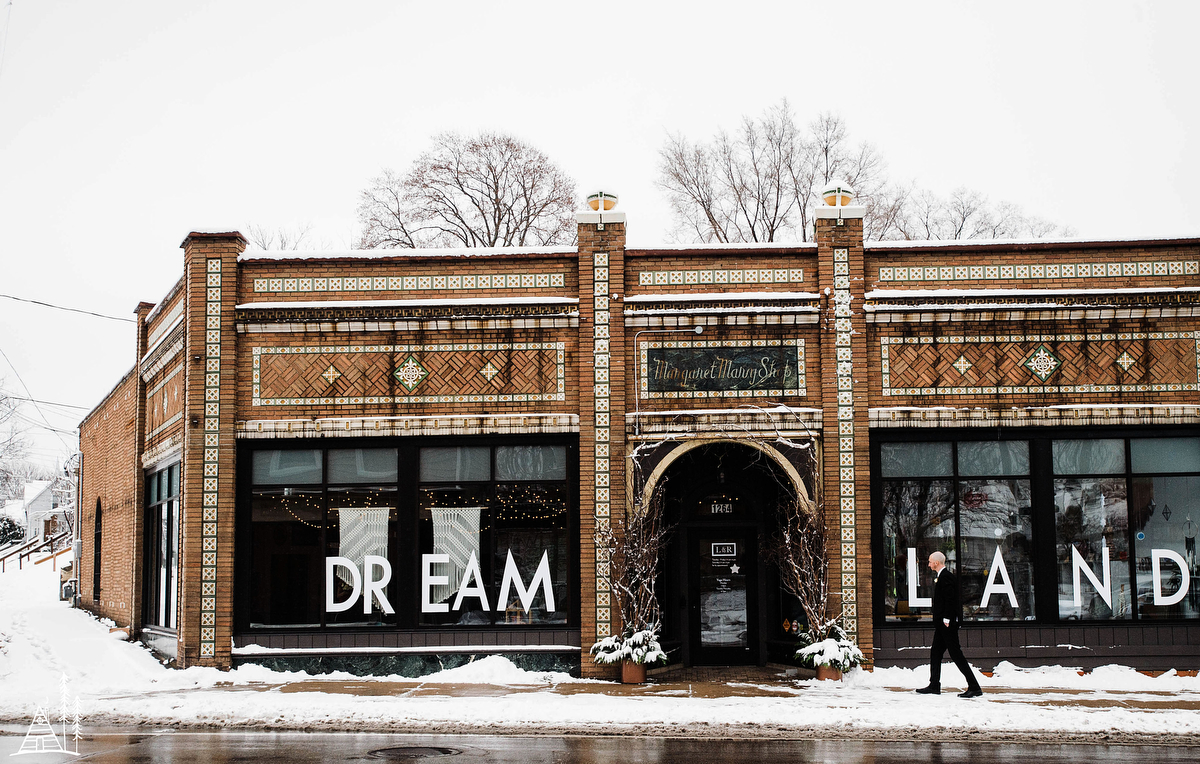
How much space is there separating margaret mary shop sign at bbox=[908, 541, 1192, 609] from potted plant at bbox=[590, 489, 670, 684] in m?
3.81

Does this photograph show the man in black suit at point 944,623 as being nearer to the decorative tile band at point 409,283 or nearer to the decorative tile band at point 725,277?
the decorative tile band at point 725,277

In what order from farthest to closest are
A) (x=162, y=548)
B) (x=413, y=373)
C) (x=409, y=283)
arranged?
(x=162, y=548) < (x=409, y=283) < (x=413, y=373)

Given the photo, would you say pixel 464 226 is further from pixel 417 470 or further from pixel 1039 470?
pixel 1039 470

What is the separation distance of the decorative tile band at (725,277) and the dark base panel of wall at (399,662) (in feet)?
18.5

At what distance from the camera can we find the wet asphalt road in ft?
31.0

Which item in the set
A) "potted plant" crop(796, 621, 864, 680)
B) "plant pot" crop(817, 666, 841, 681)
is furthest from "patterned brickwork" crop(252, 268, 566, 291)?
"plant pot" crop(817, 666, 841, 681)

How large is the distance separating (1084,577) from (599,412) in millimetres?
7462

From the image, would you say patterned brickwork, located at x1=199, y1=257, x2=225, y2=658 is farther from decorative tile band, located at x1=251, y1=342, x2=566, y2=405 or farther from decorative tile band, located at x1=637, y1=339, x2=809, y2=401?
decorative tile band, located at x1=637, y1=339, x2=809, y2=401

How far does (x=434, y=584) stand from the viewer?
15.0 m

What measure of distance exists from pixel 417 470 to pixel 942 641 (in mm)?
7695

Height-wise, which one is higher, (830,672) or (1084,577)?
(1084,577)

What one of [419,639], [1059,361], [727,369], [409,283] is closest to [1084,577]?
[1059,361]

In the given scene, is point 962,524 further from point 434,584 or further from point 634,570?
point 434,584

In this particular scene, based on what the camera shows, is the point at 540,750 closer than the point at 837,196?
Yes
